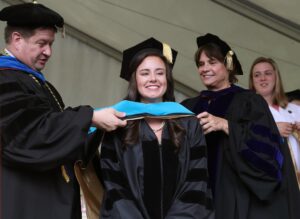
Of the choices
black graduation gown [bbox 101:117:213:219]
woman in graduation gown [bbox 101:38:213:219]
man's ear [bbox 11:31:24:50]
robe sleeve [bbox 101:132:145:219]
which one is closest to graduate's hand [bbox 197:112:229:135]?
woman in graduation gown [bbox 101:38:213:219]

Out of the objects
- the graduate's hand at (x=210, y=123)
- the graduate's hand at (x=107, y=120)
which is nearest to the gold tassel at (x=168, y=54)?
the graduate's hand at (x=210, y=123)

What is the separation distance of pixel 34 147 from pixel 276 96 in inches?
91.0

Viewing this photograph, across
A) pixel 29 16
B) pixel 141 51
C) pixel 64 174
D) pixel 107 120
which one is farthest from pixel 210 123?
pixel 29 16

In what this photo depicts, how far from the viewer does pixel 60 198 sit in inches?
120

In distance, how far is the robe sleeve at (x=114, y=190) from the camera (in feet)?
9.55

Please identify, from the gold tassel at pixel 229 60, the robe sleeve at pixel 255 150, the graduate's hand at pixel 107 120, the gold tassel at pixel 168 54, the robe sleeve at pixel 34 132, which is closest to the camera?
the robe sleeve at pixel 34 132

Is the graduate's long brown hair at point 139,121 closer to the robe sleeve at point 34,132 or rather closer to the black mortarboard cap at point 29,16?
the robe sleeve at point 34,132

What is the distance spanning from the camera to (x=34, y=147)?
285 centimetres

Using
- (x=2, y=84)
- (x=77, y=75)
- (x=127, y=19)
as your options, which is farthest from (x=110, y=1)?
(x=2, y=84)

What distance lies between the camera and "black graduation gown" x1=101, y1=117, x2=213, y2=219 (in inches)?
116

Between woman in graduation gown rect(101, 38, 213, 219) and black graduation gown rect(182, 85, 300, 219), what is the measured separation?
0.53 meters

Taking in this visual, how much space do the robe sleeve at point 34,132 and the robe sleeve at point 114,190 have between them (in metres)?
0.18

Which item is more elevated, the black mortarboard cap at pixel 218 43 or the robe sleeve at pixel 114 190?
the black mortarboard cap at pixel 218 43

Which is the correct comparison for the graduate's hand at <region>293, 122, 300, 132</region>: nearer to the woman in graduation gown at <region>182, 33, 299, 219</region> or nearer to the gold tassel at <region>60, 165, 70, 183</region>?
the woman in graduation gown at <region>182, 33, 299, 219</region>
